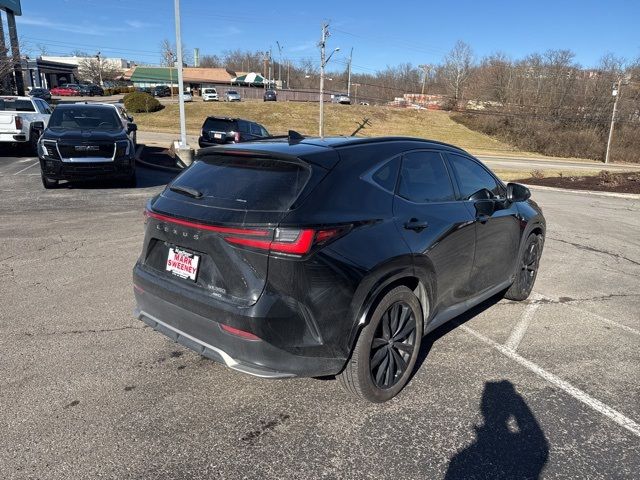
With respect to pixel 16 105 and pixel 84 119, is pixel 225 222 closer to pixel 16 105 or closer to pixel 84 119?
pixel 84 119

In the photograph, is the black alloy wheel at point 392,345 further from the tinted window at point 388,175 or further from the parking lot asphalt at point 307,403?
the tinted window at point 388,175

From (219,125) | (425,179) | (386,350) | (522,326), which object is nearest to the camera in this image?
(386,350)

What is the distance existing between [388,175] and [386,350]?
1.17 meters

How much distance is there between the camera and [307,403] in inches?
124

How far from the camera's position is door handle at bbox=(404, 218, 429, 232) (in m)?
3.18

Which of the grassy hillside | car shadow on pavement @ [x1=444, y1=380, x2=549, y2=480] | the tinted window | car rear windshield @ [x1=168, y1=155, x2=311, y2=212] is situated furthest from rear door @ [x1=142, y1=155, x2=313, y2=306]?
the grassy hillside

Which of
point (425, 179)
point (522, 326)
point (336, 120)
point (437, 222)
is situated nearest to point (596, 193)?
point (522, 326)

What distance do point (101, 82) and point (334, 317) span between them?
351 ft

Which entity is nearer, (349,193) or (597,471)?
(597,471)

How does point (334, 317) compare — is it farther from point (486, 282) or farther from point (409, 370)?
point (486, 282)

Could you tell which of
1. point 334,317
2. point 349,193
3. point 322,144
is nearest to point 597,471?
point 334,317

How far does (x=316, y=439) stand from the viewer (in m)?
2.79

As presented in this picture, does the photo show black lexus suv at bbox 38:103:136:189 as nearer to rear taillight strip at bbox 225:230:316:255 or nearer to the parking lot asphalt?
the parking lot asphalt

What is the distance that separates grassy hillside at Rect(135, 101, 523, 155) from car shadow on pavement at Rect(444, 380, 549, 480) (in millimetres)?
40857
